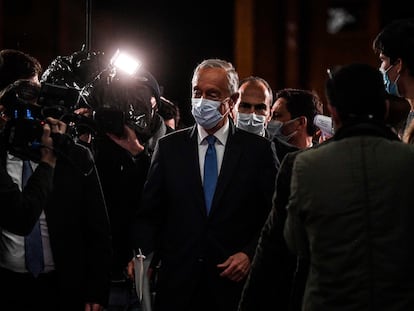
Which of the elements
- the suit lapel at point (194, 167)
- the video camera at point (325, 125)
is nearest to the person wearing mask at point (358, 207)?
the suit lapel at point (194, 167)

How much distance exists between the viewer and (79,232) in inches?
170

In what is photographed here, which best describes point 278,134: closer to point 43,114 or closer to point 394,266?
point 43,114

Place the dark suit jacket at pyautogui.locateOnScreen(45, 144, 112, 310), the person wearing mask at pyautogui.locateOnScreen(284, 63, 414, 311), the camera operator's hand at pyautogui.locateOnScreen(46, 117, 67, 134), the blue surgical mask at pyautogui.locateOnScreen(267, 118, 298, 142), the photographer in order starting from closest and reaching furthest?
the person wearing mask at pyautogui.locateOnScreen(284, 63, 414, 311) < the camera operator's hand at pyautogui.locateOnScreen(46, 117, 67, 134) < the dark suit jacket at pyautogui.locateOnScreen(45, 144, 112, 310) < the photographer < the blue surgical mask at pyautogui.locateOnScreen(267, 118, 298, 142)

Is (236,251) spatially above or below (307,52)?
below

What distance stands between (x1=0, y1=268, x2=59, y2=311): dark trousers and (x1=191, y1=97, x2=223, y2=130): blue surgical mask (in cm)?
102

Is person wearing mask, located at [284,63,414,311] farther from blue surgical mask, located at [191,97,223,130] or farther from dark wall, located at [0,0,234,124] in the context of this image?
dark wall, located at [0,0,234,124]

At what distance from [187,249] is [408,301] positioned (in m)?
1.47

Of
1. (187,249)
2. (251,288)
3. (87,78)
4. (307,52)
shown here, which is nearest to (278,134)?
Answer: (87,78)

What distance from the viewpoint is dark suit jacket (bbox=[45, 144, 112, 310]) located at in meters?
4.20

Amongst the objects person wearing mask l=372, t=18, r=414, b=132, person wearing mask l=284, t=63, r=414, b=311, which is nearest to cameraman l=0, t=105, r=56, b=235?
person wearing mask l=284, t=63, r=414, b=311

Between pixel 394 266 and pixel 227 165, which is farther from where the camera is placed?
pixel 227 165

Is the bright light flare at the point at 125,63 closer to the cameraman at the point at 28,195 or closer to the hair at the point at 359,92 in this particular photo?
the cameraman at the point at 28,195

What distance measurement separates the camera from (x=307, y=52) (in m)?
10.5

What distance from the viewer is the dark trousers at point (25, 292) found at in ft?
13.5
